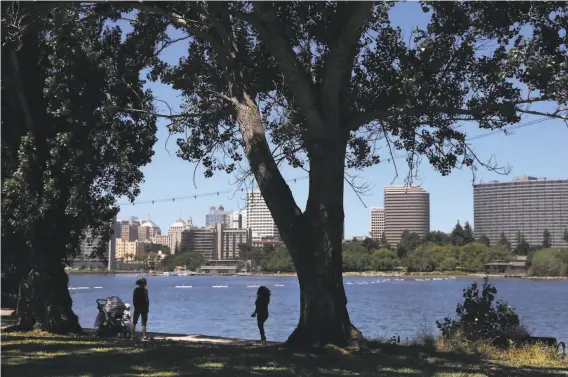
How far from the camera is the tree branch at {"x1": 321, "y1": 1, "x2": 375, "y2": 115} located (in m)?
11.2

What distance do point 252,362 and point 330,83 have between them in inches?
197

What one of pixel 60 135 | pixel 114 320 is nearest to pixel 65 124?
pixel 60 135

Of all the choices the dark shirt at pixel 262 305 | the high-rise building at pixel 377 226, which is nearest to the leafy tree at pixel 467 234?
the high-rise building at pixel 377 226

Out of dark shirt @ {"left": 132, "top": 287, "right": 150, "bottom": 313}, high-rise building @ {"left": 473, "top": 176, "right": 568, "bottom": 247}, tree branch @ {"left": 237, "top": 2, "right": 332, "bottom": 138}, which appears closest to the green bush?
high-rise building @ {"left": 473, "top": 176, "right": 568, "bottom": 247}

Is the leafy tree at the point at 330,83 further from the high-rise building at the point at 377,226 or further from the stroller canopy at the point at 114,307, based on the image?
the high-rise building at the point at 377,226

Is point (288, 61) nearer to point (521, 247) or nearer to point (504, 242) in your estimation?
point (521, 247)

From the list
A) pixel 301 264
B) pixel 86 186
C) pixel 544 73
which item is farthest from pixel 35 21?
pixel 544 73

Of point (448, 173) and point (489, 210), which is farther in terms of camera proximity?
point (489, 210)

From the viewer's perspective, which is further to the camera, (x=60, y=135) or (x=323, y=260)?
(x=60, y=135)

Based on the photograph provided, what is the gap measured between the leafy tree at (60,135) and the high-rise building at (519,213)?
130504mm

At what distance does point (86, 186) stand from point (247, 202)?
3647 mm

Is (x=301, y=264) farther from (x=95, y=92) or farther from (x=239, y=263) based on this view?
(x=239, y=263)

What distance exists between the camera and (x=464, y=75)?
13.4 m

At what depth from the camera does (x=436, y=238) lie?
540 feet
